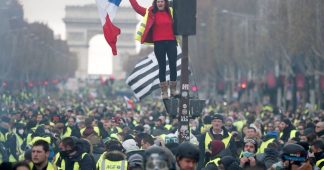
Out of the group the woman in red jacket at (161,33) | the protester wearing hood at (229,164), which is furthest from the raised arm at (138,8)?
the protester wearing hood at (229,164)

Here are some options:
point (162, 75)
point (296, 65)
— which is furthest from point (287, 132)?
point (296, 65)

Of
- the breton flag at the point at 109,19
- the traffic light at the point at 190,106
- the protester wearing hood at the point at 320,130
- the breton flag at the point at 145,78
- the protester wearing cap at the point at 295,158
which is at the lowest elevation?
the protester wearing cap at the point at 295,158

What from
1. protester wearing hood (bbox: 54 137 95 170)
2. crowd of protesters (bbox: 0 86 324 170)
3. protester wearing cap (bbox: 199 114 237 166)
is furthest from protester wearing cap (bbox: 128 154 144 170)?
protester wearing cap (bbox: 199 114 237 166)

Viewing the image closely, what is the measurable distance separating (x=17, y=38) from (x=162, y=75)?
231ft

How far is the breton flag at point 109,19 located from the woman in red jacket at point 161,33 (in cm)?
39

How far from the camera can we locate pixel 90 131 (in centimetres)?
1838

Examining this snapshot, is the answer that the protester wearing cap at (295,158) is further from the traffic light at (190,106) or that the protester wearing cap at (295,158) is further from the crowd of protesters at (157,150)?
the traffic light at (190,106)

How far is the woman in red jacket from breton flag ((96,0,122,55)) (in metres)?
0.39

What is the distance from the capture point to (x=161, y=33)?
15.1m

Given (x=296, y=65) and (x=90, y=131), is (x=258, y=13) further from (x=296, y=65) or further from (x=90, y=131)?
(x=90, y=131)

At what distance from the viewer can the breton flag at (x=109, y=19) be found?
15641mm

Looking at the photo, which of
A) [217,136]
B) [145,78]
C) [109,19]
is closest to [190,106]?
[109,19]

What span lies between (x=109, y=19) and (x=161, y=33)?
0.94 metres

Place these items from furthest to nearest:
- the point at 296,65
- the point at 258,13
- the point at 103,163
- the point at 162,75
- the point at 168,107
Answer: the point at 258,13 → the point at 296,65 → the point at 162,75 → the point at 168,107 → the point at 103,163
